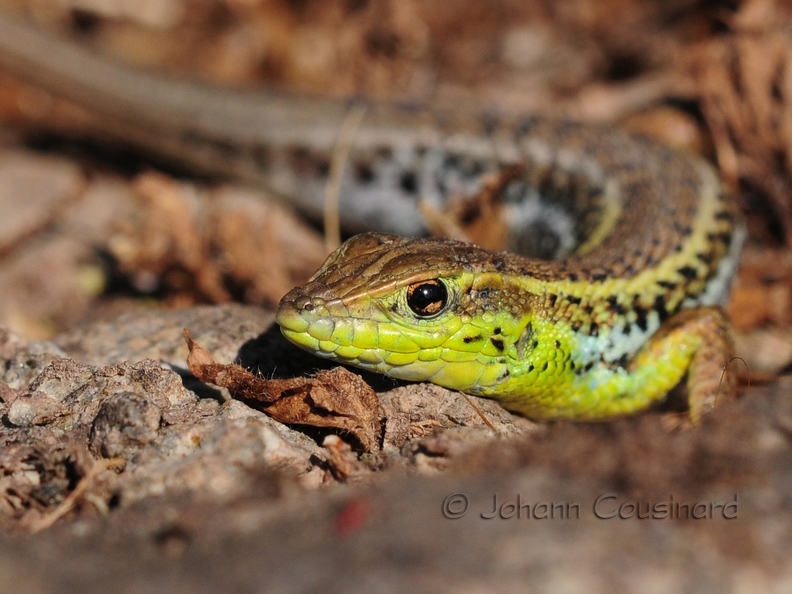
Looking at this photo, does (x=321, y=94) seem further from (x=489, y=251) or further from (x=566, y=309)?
(x=566, y=309)

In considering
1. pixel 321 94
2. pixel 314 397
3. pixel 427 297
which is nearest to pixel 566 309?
pixel 427 297

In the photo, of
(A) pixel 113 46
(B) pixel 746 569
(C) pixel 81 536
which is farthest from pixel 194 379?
(A) pixel 113 46

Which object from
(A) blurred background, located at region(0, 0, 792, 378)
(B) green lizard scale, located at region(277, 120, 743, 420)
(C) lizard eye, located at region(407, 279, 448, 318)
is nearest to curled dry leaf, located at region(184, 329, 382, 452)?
(B) green lizard scale, located at region(277, 120, 743, 420)

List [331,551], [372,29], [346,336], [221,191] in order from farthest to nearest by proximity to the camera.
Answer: [372,29], [221,191], [346,336], [331,551]

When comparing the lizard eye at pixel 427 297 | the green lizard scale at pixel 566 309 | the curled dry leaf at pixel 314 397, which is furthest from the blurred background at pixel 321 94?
the curled dry leaf at pixel 314 397

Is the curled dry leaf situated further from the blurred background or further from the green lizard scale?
the blurred background

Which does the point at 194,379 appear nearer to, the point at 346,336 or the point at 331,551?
the point at 346,336

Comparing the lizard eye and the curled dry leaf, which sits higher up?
the lizard eye
